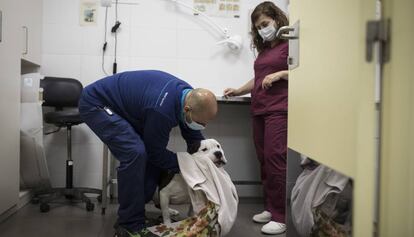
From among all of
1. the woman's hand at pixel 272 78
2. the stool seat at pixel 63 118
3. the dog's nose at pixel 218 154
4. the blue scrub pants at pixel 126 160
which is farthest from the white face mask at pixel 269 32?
the stool seat at pixel 63 118

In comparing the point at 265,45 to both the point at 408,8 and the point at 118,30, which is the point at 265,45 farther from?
the point at 408,8

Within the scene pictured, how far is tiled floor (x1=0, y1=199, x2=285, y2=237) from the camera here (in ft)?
5.52

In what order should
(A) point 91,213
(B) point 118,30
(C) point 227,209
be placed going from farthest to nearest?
(B) point 118,30 < (A) point 91,213 < (C) point 227,209

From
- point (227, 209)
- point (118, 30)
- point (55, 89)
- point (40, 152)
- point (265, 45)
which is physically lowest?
point (227, 209)

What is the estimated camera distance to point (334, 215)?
93cm

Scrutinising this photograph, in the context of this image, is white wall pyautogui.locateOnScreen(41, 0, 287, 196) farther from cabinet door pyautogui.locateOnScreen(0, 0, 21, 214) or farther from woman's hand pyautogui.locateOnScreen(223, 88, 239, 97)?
cabinet door pyautogui.locateOnScreen(0, 0, 21, 214)

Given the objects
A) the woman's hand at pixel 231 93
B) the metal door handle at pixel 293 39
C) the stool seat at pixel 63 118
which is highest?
the metal door handle at pixel 293 39

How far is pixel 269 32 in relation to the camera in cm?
201

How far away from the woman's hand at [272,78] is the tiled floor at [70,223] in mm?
828

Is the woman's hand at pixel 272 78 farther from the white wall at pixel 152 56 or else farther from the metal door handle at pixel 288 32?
the white wall at pixel 152 56

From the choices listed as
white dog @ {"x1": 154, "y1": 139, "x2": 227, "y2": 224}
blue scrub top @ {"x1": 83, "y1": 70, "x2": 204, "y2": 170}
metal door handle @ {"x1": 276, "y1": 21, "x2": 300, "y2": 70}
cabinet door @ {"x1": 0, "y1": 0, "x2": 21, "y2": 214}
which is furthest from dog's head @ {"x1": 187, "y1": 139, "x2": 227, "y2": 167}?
cabinet door @ {"x1": 0, "y1": 0, "x2": 21, "y2": 214}

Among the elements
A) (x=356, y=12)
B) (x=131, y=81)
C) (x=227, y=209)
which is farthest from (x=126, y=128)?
(x=356, y=12)

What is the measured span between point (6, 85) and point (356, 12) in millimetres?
1878

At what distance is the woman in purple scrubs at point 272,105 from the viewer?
1879 millimetres
